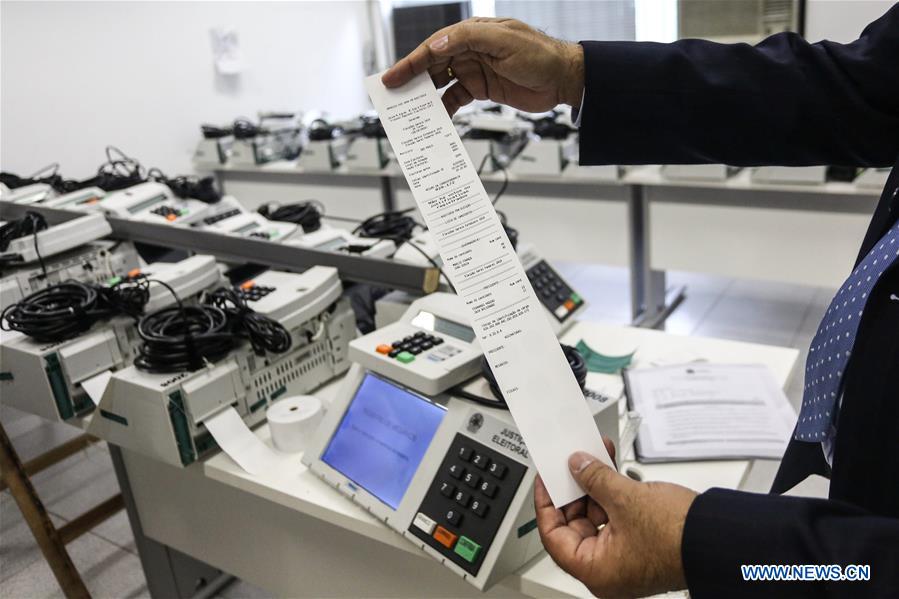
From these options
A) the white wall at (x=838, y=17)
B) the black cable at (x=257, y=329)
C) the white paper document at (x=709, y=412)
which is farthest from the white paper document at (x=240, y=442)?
the white wall at (x=838, y=17)

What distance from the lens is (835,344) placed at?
0.79 meters

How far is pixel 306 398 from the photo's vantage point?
146 cm

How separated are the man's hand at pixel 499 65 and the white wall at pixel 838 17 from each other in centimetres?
327

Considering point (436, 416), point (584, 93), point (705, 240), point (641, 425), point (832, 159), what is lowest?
point (705, 240)

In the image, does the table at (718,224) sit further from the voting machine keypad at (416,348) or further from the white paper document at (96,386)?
the white paper document at (96,386)

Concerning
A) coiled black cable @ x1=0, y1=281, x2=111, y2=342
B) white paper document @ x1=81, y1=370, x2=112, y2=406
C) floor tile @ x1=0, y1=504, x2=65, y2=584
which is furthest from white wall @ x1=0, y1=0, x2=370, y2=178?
white paper document @ x1=81, y1=370, x2=112, y2=406

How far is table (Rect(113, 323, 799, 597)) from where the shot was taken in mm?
1227

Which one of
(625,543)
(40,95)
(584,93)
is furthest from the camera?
(40,95)

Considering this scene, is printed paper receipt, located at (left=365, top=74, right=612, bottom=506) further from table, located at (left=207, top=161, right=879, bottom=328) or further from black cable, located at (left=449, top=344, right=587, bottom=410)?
table, located at (left=207, top=161, right=879, bottom=328)

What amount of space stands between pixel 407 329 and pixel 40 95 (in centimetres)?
362

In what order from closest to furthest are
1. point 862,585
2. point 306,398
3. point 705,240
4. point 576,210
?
point 862,585 < point 306,398 < point 705,240 < point 576,210

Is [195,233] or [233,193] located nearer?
[195,233]

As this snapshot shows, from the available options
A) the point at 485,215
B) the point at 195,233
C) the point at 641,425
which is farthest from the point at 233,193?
the point at 485,215

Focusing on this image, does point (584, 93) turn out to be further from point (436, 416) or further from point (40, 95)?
point (40, 95)
